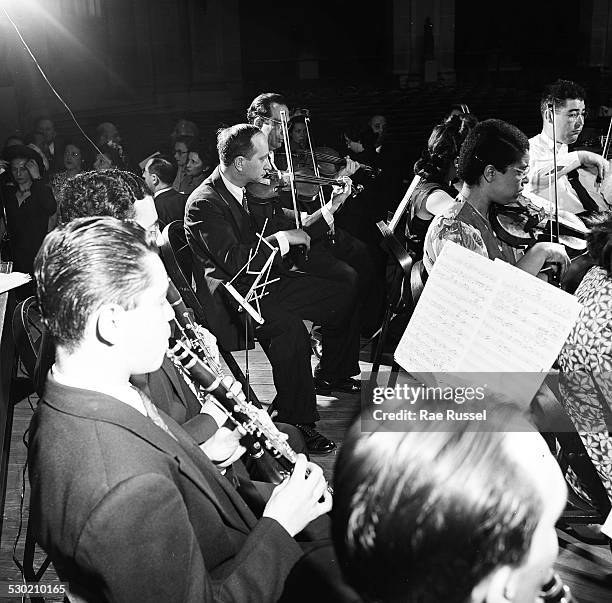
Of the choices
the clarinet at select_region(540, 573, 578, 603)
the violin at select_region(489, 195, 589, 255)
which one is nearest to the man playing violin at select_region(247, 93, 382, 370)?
the violin at select_region(489, 195, 589, 255)

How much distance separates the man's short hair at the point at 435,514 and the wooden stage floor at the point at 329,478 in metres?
1.78

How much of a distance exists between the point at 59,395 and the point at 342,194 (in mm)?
3329

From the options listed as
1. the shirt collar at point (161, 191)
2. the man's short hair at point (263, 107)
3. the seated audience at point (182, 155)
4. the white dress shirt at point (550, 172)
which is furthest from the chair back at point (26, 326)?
the seated audience at point (182, 155)

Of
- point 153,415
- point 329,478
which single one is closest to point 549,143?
point 329,478

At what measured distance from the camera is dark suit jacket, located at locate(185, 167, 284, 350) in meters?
3.38

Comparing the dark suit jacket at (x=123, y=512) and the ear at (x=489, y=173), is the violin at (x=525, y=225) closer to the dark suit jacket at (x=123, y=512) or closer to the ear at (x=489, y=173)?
the ear at (x=489, y=173)

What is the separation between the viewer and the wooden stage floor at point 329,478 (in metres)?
2.35

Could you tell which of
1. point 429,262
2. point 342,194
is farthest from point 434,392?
point 342,194

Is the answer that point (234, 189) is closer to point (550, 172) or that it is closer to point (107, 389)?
point (550, 172)

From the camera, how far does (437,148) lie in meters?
3.91

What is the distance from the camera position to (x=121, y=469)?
121cm

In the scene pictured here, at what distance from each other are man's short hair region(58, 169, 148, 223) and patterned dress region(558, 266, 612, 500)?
138 cm

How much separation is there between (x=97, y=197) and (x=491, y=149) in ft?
4.99

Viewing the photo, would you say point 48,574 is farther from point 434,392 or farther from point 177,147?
point 177,147
